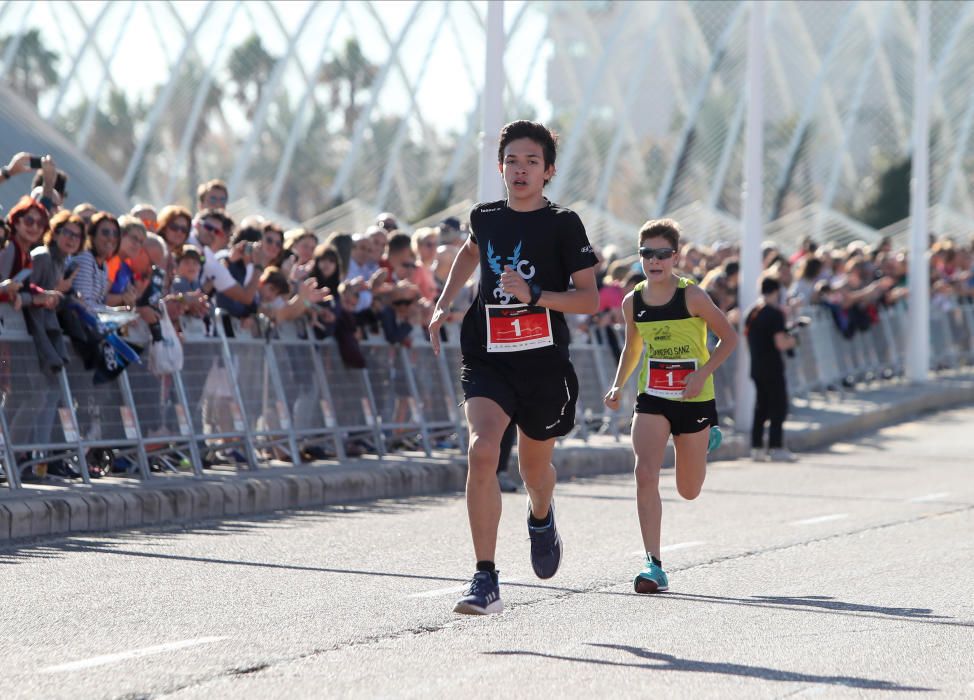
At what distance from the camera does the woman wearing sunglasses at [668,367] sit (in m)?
8.91

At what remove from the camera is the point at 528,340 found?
762 cm

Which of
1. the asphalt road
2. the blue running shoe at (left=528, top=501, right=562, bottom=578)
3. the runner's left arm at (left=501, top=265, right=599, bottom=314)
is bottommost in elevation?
the asphalt road

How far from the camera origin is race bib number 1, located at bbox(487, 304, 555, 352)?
24.8 ft

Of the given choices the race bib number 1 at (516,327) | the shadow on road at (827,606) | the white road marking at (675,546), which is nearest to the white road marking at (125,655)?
the race bib number 1 at (516,327)

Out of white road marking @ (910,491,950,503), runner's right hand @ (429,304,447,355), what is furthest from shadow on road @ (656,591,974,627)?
white road marking @ (910,491,950,503)

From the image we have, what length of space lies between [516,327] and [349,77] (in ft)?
153

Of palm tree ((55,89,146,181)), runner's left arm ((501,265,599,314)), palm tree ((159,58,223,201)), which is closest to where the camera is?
runner's left arm ((501,265,599,314))

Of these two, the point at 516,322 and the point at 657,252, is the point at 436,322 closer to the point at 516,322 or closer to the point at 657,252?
the point at 516,322

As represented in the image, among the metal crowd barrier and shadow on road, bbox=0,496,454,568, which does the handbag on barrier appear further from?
shadow on road, bbox=0,496,454,568

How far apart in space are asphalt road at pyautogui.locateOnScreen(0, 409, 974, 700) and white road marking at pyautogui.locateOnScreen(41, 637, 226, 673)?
16 millimetres

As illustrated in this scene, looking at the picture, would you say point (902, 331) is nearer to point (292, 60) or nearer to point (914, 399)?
point (914, 399)

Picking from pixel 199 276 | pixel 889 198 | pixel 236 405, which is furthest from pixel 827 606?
pixel 889 198

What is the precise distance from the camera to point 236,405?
45.0ft

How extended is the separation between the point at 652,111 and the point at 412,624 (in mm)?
45598
